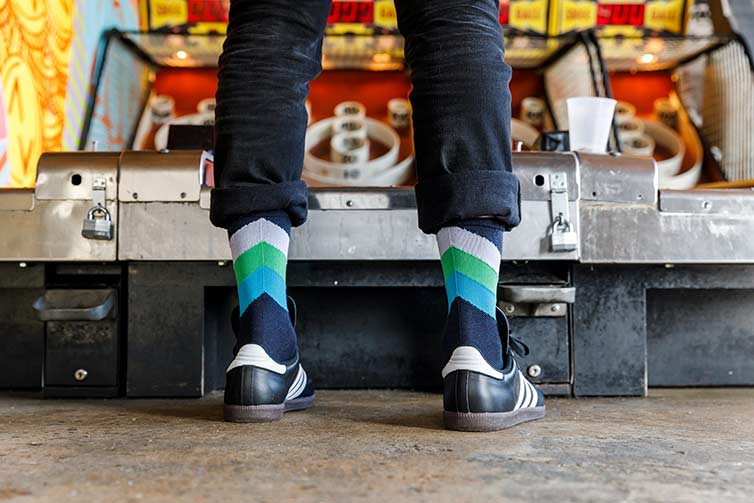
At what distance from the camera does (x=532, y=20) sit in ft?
9.06

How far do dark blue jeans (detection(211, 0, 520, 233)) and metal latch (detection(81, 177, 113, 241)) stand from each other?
398 millimetres

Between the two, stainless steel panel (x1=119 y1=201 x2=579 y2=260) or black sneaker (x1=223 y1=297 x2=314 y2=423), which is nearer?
black sneaker (x1=223 y1=297 x2=314 y2=423)

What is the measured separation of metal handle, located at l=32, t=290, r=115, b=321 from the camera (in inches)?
60.7

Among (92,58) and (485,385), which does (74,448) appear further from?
(92,58)

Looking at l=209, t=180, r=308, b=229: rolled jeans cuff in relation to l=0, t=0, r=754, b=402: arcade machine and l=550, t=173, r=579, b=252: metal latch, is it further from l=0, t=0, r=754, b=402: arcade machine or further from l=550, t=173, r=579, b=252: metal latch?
l=550, t=173, r=579, b=252: metal latch

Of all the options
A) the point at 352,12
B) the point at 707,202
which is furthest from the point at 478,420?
the point at 352,12

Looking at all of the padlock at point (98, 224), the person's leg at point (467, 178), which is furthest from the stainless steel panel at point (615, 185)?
the padlock at point (98, 224)

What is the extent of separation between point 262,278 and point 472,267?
33 cm

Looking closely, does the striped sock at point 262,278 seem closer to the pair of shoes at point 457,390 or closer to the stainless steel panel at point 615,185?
the pair of shoes at point 457,390

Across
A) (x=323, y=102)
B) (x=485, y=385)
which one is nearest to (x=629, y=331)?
(x=485, y=385)

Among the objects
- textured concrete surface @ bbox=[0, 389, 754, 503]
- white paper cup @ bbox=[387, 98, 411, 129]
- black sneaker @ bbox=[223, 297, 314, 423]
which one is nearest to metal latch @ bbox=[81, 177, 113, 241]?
textured concrete surface @ bbox=[0, 389, 754, 503]

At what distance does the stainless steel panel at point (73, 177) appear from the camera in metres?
1.56

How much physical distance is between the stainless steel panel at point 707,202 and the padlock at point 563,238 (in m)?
0.20

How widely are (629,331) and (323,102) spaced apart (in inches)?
57.8
